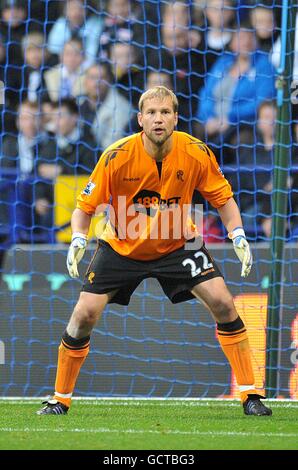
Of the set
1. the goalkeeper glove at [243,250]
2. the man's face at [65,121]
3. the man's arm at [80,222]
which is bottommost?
the goalkeeper glove at [243,250]

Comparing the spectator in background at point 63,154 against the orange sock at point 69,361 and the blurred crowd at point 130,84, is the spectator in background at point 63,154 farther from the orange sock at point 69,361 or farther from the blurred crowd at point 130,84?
the orange sock at point 69,361

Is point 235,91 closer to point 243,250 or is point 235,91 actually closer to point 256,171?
point 256,171

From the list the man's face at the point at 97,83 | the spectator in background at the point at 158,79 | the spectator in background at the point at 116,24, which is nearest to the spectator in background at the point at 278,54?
the spectator in background at the point at 158,79

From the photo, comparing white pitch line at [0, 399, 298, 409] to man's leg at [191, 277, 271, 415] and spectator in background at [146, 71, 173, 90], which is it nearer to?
man's leg at [191, 277, 271, 415]

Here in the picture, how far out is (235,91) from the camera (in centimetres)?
995

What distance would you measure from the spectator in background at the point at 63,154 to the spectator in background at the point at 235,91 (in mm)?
1113

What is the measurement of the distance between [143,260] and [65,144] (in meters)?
3.31

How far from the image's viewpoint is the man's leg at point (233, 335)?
6984mm

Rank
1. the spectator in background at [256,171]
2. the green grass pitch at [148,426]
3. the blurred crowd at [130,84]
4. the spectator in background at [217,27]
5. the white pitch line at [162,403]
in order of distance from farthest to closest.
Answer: the spectator in background at [217,27] < the blurred crowd at [130,84] < the spectator in background at [256,171] < the white pitch line at [162,403] < the green grass pitch at [148,426]

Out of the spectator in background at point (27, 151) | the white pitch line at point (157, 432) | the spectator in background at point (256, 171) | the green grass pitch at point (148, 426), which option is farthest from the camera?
the spectator in background at point (27, 151)

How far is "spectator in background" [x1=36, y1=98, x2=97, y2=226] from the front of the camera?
10.0 meters

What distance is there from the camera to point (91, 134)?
10.4 metres

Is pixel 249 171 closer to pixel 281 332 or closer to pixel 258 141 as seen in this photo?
pixel 258 141
